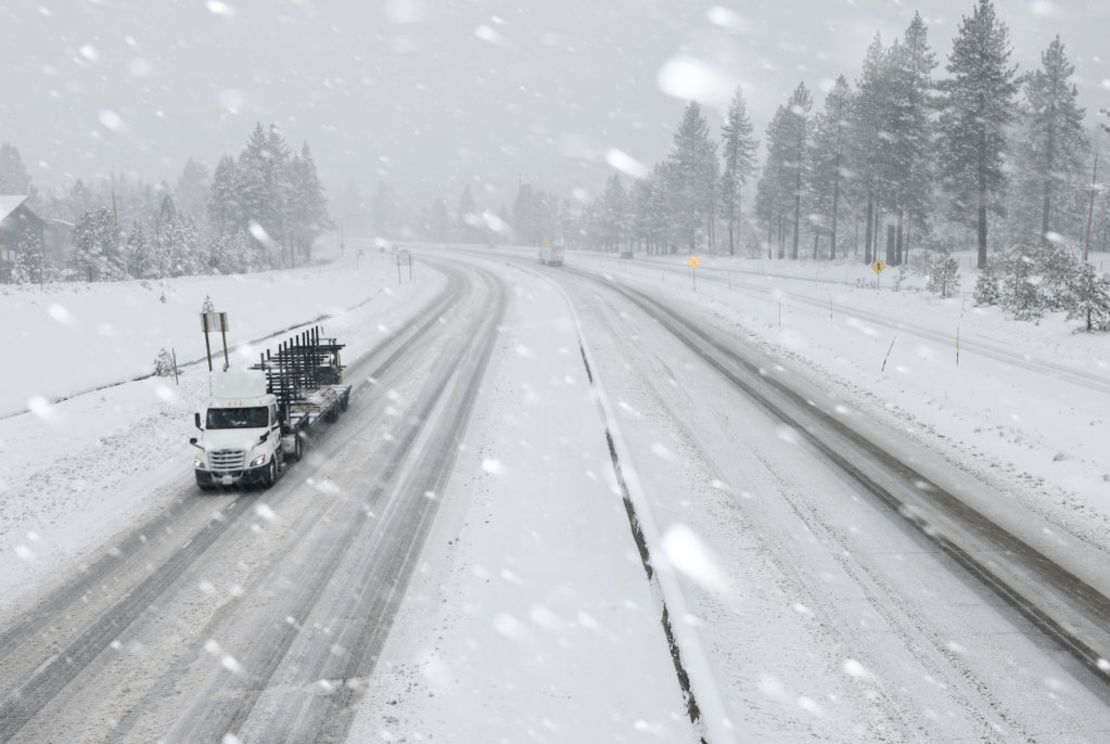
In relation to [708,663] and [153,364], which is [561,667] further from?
[153,364]

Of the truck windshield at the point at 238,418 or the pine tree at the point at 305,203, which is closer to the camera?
the truck windshield at the point at 238,418

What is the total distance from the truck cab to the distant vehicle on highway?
6182 centimetres

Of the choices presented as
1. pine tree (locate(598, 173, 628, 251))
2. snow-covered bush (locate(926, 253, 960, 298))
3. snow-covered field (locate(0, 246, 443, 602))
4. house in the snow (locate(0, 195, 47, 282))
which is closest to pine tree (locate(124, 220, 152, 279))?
house in the snow (locate(0, 195, 47, 282))

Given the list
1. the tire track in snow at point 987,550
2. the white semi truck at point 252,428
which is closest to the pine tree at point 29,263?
the white semi truck at point 252,428

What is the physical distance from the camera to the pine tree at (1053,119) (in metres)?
56.4

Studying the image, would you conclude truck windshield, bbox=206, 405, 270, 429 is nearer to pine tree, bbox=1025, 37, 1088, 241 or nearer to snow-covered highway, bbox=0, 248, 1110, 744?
snow-covered highway, bbox=0, 248, 1110, 744

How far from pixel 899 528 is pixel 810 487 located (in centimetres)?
194

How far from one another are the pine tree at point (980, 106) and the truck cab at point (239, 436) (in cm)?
4381

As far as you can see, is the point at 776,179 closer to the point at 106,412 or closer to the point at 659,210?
the point at 659,210

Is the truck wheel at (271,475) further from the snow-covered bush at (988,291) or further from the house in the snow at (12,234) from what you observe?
the house in the snow at (12,234)

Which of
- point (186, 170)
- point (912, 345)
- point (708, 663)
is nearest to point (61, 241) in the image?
point (186, 170)

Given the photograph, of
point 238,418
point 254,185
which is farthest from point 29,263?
point 238,418

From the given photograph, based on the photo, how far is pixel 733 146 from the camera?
81.9 metres

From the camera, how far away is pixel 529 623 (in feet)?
27.9
